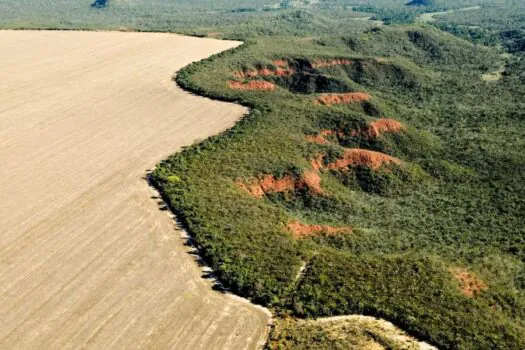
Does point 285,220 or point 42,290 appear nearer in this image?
point 42,290

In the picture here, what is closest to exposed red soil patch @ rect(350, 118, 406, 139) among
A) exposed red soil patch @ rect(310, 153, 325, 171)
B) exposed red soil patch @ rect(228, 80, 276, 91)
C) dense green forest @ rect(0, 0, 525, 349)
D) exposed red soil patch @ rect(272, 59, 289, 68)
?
dense green forest @ rect(0, 0, 525, 349)

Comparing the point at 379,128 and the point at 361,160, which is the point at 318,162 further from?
the point at 379,128

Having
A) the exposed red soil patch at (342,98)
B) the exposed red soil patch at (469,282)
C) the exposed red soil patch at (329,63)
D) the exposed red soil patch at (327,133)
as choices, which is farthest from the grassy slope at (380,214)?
the exposed red soil patch at (329,63)

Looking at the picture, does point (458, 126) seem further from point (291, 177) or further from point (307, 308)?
point (307, 308)

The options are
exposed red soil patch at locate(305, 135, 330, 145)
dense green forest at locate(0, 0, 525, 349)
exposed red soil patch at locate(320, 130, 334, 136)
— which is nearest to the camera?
dense green forest at locate(0, 0, 525, 349)

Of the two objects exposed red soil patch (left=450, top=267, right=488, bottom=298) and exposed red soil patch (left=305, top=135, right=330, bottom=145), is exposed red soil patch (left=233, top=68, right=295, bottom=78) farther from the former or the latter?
exposed red soil patch (left=450, top=267, right=488, bottom=298)

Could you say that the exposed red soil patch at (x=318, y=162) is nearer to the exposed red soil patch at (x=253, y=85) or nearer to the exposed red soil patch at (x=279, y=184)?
the exposed red soil patch at (x=279, y=184)

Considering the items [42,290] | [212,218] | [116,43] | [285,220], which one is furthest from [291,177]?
[116,43]

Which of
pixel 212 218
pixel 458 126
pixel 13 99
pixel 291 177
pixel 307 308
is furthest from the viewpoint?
pixel 458 126
